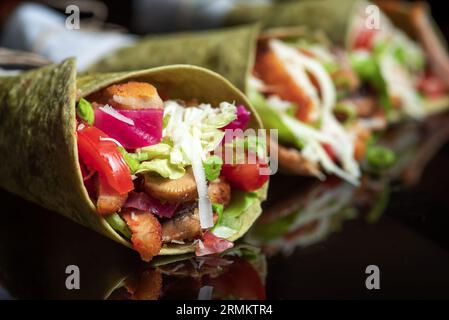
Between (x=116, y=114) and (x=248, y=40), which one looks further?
(x=248, y=40)

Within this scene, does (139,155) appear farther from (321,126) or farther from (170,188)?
(321,126)

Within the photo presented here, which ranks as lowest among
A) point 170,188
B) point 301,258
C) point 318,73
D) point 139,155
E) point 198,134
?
point 301,258

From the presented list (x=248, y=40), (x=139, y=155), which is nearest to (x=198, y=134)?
(x=139, y=155)

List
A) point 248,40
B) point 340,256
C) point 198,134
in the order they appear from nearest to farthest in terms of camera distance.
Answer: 1. point 198,134
2. point 340,256
3. point 248,40

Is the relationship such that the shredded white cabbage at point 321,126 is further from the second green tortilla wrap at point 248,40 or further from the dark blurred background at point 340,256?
the dark blurred background at point 340,256

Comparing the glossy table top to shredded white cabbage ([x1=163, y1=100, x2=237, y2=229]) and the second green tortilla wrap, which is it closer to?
shredded white cabbage ([x1=163, y1=100, x2=237, y2=229])

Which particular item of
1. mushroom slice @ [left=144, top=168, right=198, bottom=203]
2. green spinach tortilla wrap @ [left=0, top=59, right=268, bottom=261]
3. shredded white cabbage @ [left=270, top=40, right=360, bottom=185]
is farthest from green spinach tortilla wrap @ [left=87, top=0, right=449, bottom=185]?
mushroom slice @ [left=144, top=168, right=198, bottom=203]

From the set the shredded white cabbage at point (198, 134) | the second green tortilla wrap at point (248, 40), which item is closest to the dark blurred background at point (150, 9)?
the second green tortilla wrap at point (248, 40)
